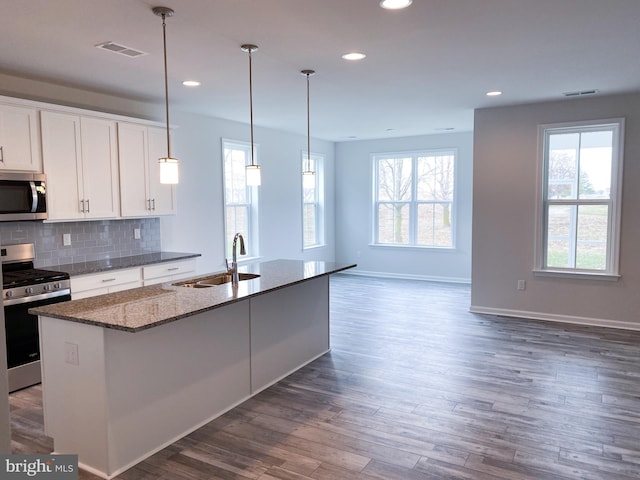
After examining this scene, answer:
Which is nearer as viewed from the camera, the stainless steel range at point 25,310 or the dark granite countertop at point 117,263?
the stainless steel range at point 25,310

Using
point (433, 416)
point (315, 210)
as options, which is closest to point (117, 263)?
point (433, 416)

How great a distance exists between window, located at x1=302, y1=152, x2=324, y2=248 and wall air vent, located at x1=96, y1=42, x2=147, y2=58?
515cm

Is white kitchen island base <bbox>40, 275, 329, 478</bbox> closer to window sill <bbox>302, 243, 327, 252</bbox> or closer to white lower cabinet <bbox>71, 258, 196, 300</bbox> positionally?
white lower cabinet <bbox>71, 258, 196, 300</bbox>

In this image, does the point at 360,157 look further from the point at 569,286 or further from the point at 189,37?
the point at 189,37

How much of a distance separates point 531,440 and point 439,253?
18.4 ft

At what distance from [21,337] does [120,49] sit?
2286 millimetres

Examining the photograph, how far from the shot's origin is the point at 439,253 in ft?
27.2

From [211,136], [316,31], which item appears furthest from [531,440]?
[211,136]

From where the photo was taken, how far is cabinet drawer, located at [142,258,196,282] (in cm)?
463

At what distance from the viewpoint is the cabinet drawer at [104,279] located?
3998 millimetres

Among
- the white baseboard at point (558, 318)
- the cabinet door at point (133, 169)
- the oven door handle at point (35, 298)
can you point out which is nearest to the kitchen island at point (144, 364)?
the oven door handle at point (35, 298)

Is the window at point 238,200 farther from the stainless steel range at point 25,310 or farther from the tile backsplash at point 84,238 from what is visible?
the stainless steel range at point 25,310

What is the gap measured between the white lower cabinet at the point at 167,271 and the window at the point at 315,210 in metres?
3.51

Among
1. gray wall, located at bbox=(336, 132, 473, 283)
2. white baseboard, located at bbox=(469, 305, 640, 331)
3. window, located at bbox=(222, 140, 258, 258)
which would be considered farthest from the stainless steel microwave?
gray wall, located at bbox=(336, 132, 473, 283)
